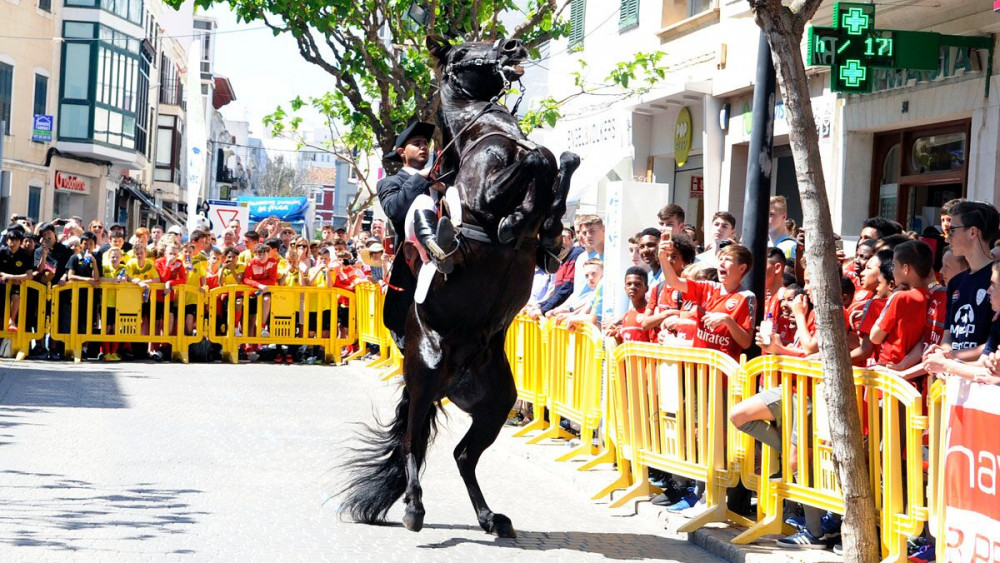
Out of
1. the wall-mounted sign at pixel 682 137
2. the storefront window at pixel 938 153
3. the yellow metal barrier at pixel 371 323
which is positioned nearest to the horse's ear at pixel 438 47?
the storefront window at pixel 938 153

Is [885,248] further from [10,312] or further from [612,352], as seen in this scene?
[10,312]

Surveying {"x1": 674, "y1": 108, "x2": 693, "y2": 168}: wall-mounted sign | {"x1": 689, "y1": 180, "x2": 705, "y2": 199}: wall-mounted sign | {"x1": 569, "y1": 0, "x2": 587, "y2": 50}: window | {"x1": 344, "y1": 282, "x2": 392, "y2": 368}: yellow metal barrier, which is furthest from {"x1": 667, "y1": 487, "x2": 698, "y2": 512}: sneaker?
{"x1": 569, "y1": 0, "x2": 587, "y2": 50}: window

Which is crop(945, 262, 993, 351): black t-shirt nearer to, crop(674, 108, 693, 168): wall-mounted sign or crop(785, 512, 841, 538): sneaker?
crop(785, 512, 841, 538): sneaker

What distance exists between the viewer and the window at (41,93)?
140ft

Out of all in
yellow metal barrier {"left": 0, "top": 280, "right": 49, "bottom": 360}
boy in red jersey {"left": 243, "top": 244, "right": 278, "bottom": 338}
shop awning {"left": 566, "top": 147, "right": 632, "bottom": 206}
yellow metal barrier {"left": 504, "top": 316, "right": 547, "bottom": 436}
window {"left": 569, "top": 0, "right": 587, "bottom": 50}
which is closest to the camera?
yellow metal barrier {"left": 504, "top": 316, "right": 547, "bottom": 436}

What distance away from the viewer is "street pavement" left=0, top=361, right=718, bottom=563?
6793 millimetres

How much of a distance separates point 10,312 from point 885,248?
533 inches

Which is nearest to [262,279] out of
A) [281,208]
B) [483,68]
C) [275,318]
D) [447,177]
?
[275,318]

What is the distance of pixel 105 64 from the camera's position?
153ft

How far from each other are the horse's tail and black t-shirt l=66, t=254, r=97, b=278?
1160 centimetres

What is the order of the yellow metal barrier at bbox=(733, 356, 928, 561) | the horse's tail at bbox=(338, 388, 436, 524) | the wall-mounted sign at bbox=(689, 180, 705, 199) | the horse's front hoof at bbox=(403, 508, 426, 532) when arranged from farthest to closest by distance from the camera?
the wall-mounted sign at bbox=(689, 180, 705, 199), the horse's tail at bbox=(338, 388, 436, 524), the horse's front hoof at bbox=(403, 508, 426, 532), the yellow metal barrier at bbox=(733, 356, 928, 561)

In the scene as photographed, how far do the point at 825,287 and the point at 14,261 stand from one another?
560 inches

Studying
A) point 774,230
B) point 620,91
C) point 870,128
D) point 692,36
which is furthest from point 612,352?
point 620,91

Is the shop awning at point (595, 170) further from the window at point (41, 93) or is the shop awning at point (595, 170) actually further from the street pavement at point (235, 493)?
the window at point (41, 93)
